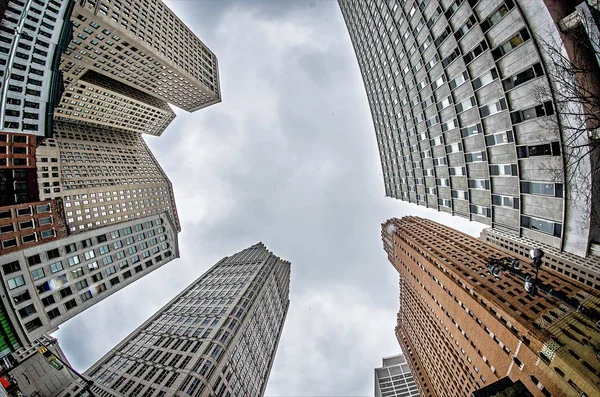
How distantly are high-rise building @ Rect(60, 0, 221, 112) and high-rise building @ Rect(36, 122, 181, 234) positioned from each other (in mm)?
24365

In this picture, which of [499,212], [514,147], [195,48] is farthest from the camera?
[195,48]

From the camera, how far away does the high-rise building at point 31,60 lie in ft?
164

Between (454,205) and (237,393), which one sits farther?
(237,393)

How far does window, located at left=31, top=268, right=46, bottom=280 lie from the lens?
149 ft

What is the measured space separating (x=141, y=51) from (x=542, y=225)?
301 feet

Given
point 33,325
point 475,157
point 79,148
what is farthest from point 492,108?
point 79,148

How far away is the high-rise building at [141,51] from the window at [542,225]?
8414cm

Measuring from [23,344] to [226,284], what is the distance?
74.0 metres

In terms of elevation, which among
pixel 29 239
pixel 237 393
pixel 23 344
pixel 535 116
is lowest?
pixel 237 393

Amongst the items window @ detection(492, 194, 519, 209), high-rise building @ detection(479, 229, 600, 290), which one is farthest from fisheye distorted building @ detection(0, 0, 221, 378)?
high-rise building @ detection(479, 229, 600, 290)

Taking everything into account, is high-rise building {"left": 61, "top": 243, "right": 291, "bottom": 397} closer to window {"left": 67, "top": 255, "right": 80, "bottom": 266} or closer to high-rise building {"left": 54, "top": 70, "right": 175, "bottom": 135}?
window {"left": 67, "top": 255, "right": 80, "bottom": 266}

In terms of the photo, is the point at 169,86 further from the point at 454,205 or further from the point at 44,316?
the point at 454,205

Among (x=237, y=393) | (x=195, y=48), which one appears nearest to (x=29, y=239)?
(x=237, y=393)

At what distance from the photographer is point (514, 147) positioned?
2372cm
